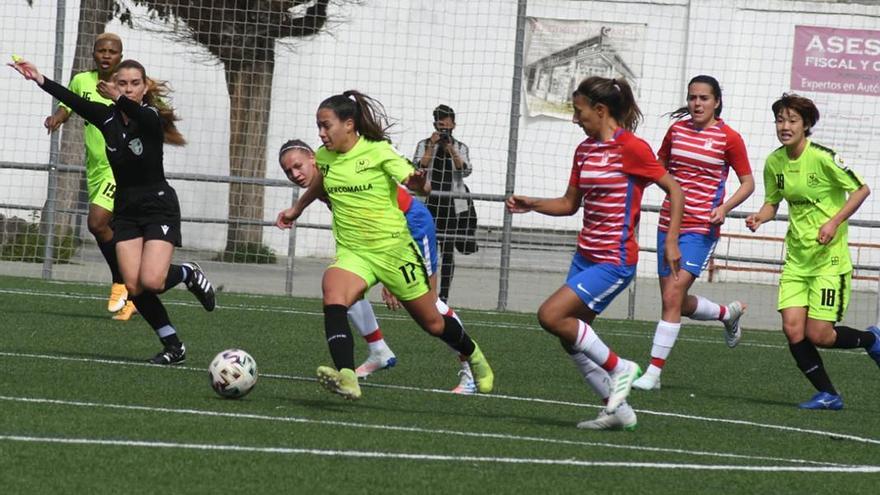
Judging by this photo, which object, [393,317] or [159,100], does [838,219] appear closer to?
[159,100]

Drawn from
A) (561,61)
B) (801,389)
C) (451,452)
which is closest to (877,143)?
(561,61)

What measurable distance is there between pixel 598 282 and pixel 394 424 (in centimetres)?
126

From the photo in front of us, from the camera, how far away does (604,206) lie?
7777 millimetres

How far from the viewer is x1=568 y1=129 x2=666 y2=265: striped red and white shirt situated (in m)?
7.73

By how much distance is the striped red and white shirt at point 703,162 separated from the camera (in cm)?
988

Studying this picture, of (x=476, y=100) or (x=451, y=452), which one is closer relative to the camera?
(x=451, y=452)

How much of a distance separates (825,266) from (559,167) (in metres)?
10.6

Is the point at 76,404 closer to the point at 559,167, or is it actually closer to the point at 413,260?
the point at 413,260

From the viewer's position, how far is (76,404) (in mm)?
7371

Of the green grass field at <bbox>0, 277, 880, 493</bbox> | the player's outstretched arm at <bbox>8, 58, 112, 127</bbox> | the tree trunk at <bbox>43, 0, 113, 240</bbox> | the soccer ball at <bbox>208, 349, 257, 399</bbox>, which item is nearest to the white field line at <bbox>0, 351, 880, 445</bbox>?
the green grass field at <bbox>0, 277, 880, 493</bbox>

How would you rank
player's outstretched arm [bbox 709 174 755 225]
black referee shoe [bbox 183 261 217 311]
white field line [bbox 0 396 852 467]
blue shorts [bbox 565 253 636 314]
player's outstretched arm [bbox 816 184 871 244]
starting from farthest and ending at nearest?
1. black referee shoe [bbox 183 261 217 311]
2. player's outstretched arm [bbox 709 174 755 225]
3. player's outstretched arm [bbox 816 184 871 244]
4. blue shorts [bbox 565 253 636 314]
5. white field line [bbox 0 396 852 467]

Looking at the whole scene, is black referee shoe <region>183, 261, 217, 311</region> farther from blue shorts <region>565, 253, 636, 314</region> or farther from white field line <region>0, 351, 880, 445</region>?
blue shorts <region>565, 253, 636, 314</region>

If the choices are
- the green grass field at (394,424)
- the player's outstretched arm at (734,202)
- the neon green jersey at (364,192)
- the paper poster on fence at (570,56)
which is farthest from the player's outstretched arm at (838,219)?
the paper poster on fence at (570,56)

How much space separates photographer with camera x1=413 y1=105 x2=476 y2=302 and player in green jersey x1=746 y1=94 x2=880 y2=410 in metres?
5.90
